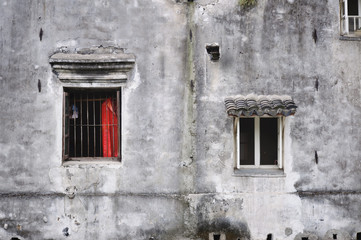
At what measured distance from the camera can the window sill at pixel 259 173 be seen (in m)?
7.33

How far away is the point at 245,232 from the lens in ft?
24.0

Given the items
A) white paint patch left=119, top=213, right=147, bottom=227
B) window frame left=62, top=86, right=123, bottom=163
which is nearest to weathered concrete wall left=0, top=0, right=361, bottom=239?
white paint patch left=119, top=213, right=147, bottom=227

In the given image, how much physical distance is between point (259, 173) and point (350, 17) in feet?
12.7

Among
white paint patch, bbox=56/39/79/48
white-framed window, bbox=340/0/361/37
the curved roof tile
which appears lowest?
the curved roof tile

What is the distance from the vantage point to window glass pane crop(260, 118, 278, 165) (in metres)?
7.61

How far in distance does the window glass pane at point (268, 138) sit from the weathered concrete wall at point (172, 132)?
301 mm

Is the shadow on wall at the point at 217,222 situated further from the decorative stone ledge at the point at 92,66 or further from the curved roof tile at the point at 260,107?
the decorative stone ledge at the point at 92,66

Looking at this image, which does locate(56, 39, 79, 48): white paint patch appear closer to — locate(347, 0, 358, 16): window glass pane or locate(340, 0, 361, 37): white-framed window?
locate(340, 0, 361, 37): white-framed window

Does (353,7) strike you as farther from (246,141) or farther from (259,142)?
(246,141)

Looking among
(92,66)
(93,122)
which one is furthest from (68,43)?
(93,122)

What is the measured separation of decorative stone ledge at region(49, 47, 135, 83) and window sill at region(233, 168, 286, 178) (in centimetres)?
302

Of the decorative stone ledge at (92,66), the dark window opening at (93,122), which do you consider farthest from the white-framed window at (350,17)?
the dark window opening at (93,122)

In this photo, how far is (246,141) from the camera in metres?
7.62

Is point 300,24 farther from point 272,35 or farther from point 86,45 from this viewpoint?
point 86,45
